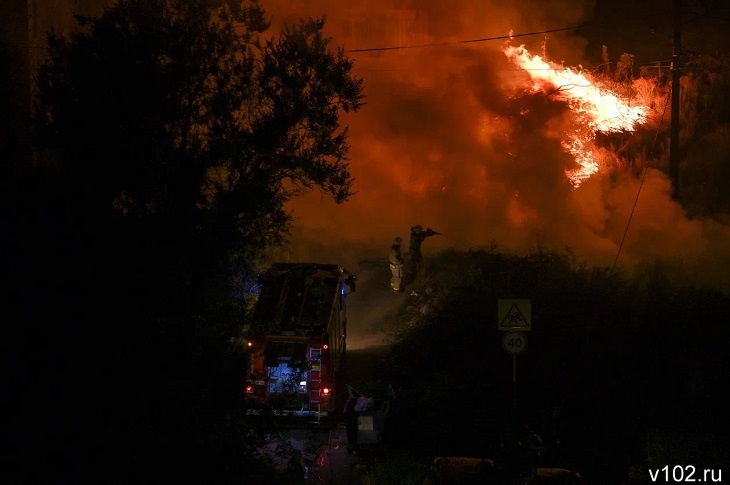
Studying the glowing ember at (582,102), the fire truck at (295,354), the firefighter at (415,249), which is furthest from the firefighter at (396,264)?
the glowing ember at (582,102)

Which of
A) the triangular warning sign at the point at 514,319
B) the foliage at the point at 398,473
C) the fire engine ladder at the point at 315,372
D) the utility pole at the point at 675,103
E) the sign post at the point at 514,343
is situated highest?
the utility pole at the point at 675,103

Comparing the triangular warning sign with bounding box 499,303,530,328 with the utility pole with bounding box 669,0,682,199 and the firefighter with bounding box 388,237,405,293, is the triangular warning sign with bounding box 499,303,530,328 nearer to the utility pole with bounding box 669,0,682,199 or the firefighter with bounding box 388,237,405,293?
the firefighter with bounding box 388,237,405,293

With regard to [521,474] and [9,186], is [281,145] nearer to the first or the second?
Answer: [9,186]

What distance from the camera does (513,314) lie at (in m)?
11.3

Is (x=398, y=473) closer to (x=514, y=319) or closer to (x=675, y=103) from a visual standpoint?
(x=514, y=319)

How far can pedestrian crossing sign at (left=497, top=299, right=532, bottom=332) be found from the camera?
1127cm

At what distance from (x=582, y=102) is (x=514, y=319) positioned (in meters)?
15.9

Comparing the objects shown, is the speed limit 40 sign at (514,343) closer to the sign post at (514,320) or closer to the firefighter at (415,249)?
the sign post at (514,320)

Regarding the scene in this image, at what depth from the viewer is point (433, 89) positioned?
2536cm

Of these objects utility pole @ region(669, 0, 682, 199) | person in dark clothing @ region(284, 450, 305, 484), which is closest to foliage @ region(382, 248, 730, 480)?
person in dark clothing @ region(284, 450, 305, 484)

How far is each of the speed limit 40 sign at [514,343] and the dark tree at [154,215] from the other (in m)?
3.95

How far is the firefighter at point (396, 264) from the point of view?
69.9 feet

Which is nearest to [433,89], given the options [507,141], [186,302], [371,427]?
[507,141]

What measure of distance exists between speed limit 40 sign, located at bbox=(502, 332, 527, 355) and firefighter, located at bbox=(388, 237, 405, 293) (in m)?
9.99
